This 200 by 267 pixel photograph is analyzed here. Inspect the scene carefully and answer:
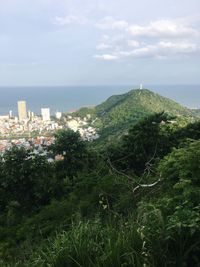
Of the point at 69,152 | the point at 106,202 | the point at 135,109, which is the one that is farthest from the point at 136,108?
the point at 106,202

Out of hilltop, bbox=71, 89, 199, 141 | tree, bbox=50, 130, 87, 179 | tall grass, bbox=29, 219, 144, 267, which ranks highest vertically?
tall grass, bbox=29, 219, 144, 267

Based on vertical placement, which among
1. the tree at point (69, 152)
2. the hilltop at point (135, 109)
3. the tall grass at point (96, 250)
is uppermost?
the tall grass at point (96, 250)

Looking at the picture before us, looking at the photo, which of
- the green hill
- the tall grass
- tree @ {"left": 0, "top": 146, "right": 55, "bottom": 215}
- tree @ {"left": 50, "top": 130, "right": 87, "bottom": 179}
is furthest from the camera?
the green hill

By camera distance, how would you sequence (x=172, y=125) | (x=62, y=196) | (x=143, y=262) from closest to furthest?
(x=143, y=262)
(x=62, y=196)
(x=172, y=125)

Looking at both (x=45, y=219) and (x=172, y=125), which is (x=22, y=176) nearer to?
(x=45, y=219)

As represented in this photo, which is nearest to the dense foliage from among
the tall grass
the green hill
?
the tall grass

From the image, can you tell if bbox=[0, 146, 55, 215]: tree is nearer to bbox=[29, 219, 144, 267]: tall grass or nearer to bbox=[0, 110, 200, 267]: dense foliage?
bbox=[0, 110, 200, 267]: dense foliage

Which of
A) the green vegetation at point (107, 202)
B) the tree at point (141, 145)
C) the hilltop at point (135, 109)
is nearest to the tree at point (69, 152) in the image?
the green vegetation at point (107, 202)

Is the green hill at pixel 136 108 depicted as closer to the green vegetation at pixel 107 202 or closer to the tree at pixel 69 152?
the green vegetation at pixel 107 202

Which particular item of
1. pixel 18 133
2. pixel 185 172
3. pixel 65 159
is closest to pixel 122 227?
pixel 185 172
